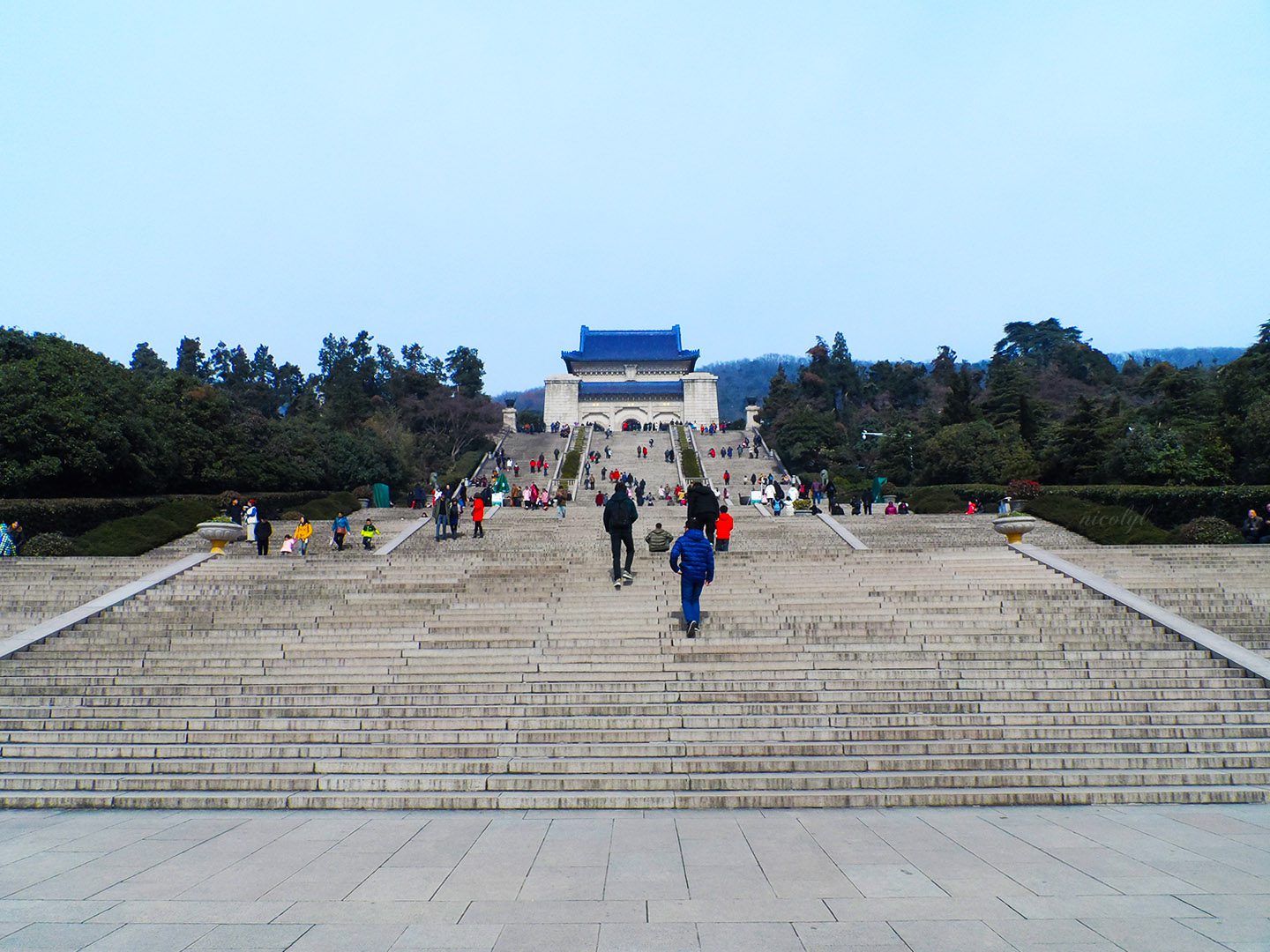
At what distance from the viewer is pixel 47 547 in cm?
1780

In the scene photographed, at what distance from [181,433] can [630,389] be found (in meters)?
41.9

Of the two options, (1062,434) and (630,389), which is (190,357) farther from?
(1062,434)

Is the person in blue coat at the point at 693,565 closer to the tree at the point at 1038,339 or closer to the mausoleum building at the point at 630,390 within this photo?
the mausoleum building at the point at 630,390

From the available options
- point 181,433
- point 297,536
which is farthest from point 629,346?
point 297,536

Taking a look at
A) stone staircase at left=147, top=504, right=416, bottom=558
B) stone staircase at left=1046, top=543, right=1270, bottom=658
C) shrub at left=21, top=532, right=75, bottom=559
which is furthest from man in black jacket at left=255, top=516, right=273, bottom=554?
stone staircase at left=1046, top=543, right=1270, bottom=658

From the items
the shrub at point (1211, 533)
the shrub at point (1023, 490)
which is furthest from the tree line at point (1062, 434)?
the shrub at point (1211, 533)

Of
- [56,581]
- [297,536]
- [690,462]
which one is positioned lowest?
[56,581]

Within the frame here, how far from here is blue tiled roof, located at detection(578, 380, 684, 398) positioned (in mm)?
70812

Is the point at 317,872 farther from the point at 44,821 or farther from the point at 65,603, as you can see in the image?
the point at 65,603

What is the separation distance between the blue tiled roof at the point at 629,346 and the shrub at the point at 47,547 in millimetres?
55044

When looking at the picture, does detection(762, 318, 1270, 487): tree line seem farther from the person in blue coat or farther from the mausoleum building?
the person in blue coat

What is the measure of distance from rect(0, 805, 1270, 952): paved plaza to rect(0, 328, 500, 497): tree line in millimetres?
21112

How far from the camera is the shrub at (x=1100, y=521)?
65.0 ft

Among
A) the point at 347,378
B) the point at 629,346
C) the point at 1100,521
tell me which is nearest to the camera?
the point at 1100,521
